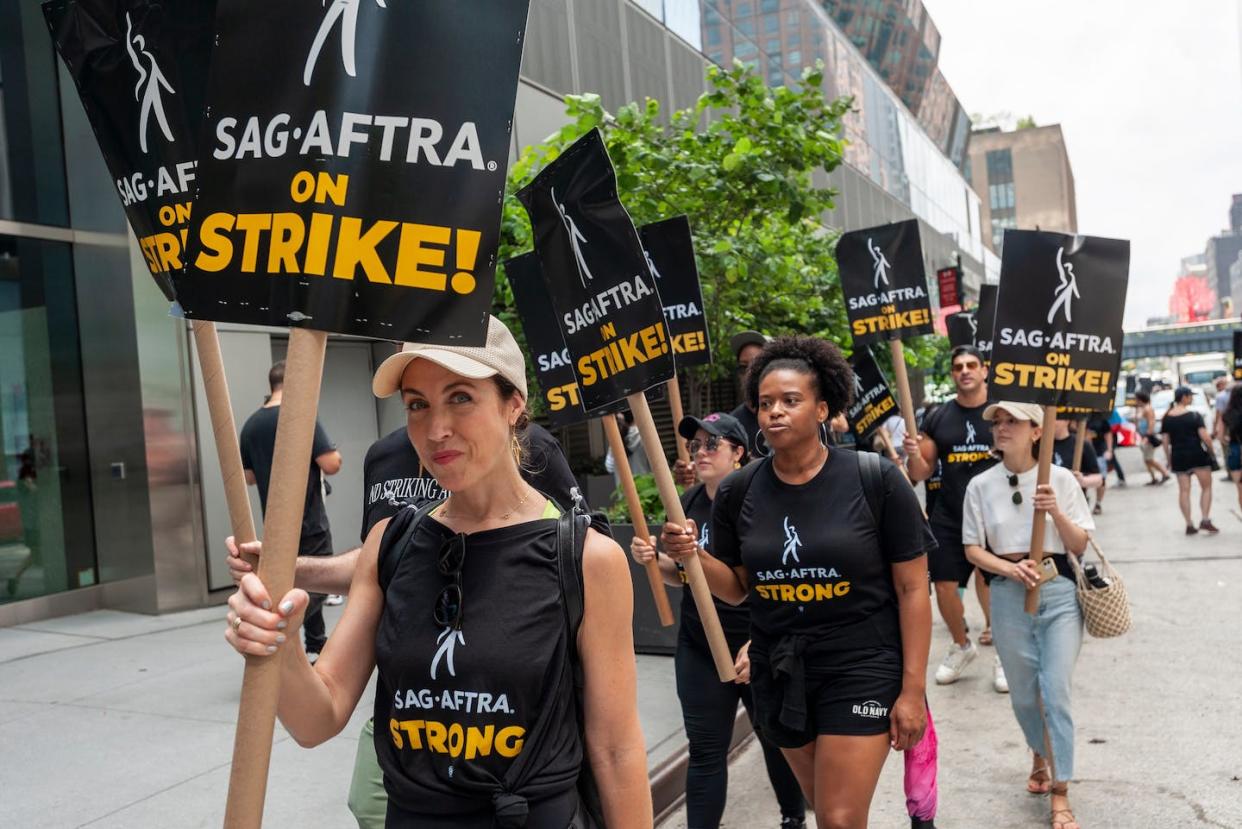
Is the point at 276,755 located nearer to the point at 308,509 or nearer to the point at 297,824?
the point at 297,824

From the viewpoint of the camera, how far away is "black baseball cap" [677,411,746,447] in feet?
15.9

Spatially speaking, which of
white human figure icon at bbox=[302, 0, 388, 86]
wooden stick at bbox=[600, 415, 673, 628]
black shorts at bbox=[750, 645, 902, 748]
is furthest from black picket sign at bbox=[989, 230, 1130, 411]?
white human figure icon at bbox=[302, 0, 388, 86]

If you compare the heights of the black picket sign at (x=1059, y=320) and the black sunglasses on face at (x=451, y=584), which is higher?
the black picket sign at (x=1059, y=320)

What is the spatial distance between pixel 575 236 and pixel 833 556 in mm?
1568

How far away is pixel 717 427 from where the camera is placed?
486cm

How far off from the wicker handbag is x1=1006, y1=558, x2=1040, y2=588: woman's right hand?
244 mm

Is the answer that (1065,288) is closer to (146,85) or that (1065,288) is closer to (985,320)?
(985,320)

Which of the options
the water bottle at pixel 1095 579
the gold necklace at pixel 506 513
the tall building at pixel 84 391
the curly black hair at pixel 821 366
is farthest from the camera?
the tall building at pixel 84 391

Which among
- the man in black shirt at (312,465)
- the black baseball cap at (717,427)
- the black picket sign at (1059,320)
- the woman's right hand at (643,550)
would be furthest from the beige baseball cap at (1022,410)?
the man in black shirt at (312,465)

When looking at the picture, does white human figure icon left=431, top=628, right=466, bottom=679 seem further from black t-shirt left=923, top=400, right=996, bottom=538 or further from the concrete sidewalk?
Answer: black t-shirt left=923, top=400, right=996, bottom=538

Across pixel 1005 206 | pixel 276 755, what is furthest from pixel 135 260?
pixel 1005 206

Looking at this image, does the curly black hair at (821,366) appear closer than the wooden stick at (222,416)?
No

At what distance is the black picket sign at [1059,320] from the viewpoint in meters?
5.35

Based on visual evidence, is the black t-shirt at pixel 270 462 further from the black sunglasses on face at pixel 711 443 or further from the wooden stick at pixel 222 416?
the wooden stick at pixel 222 416
